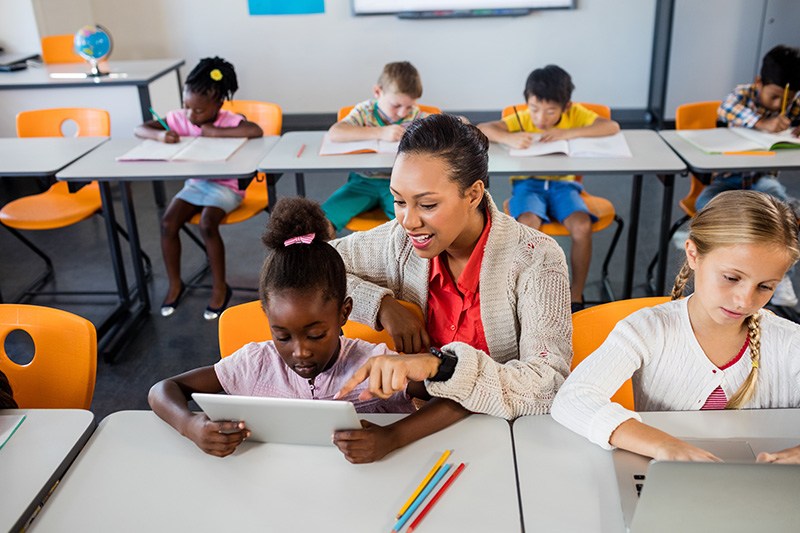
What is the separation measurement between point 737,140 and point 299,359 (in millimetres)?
2107

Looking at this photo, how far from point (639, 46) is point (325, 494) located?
4901 mm

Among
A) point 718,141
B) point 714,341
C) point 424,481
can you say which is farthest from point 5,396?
point 718,141

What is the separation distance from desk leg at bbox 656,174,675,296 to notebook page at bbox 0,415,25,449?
2106 mm

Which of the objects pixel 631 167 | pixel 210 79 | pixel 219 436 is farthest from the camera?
pixel 210 79

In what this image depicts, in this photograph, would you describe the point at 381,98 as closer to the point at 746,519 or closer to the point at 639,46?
the point at 746,519

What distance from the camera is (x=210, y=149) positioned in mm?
2912

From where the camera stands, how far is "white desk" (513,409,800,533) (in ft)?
3.48

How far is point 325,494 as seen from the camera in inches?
44.2

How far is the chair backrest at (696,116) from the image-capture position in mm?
3180

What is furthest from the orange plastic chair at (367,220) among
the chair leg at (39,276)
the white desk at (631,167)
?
the chair leg at (39,276)

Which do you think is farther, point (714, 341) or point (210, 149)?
point (210, 149)

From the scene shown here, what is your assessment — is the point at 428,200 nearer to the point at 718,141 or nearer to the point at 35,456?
the point at 35,456

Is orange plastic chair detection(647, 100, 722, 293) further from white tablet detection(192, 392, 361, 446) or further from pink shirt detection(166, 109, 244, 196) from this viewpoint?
white tablet detection(192, 392, 361, 446)

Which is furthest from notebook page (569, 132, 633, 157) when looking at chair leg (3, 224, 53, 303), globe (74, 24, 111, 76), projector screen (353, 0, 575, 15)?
globe (74, 24, 111, 76)
